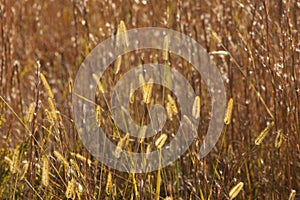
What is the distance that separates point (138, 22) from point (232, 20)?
0.45 m

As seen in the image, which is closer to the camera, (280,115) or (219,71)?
(280,115)

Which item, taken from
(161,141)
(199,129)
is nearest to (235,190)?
(161,141)

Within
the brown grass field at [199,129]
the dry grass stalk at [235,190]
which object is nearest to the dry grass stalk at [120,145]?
the brown grass field at [199,129]

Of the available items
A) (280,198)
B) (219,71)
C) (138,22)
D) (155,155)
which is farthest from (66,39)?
(280,198)

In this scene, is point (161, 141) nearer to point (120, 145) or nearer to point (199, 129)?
point (120, 145)

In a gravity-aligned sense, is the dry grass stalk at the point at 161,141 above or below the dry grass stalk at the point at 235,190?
above

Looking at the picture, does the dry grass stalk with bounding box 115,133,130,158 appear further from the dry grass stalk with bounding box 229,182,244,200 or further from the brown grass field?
the dry grass stalk with bounding box 229,182,244,200

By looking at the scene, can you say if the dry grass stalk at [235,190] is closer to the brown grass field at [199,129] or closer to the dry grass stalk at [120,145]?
the brown grass field at [199,129]

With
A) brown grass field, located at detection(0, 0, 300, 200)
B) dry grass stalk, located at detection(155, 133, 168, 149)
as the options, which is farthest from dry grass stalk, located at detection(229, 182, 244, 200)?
dry grass stalk, located at detection(155, 133, 168, 149)

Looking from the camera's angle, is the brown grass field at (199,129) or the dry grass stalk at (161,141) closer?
the dry grass stalk at (161,141)

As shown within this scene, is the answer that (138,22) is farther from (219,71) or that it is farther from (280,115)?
(280,115)

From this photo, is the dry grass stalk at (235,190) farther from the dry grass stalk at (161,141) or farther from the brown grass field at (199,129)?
the dry grass stalk at (161,141)

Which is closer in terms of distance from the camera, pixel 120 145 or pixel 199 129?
pixel 120 145

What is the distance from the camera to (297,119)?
1462 millimetres
